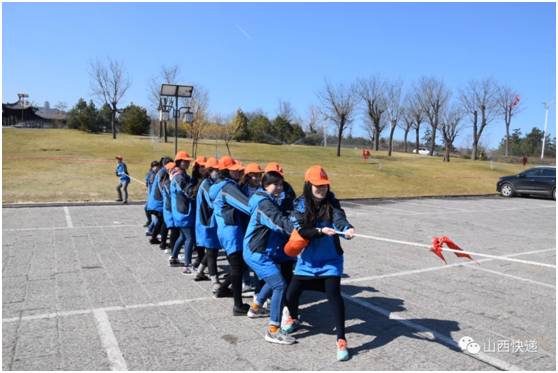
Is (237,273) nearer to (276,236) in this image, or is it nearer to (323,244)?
(276,236)

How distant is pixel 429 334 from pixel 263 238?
75.5 inches

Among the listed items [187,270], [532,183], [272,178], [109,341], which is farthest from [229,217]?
[532,183]

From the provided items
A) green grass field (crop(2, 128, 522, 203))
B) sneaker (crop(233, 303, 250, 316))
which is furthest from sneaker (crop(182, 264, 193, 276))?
green grass field (crop(2, 128, 522, 203))

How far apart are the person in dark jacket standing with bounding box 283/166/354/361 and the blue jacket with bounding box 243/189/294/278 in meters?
0.28

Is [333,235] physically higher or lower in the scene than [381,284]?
higher

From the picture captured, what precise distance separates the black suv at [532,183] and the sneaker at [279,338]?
22.4 meters

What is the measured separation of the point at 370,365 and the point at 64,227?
30.1 ft

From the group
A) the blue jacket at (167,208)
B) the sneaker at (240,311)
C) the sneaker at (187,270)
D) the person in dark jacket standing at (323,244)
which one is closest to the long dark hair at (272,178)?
the person in dark jacket standing at (323,244)

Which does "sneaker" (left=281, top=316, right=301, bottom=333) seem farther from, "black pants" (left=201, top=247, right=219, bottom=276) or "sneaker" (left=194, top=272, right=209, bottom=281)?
"sneaker" (left=194, top=272, right=209, bottom=281)

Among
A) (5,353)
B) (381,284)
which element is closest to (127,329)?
(5,353)

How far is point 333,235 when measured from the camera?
398 centimetres

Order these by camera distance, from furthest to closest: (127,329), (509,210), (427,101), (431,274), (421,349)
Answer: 1. (427,101)
2. (509,210)
3. (431,274)
4. (127,329)
5. (421,349)

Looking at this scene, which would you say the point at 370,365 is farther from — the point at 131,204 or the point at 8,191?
the point at 8,191

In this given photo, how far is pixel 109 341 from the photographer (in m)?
4.19
